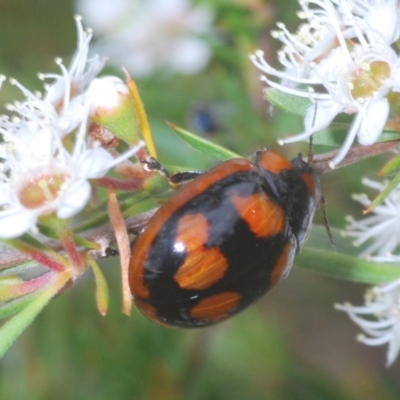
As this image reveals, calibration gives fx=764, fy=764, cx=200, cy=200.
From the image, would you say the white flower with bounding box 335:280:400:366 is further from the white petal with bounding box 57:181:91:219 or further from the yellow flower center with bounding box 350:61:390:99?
the white petal with bounding box 57:181:91:219

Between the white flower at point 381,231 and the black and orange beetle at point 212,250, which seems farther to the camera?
the white flower at point 381,231

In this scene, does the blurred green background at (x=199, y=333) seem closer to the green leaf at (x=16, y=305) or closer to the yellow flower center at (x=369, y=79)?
the yellow flower center at (x=369, y=79)

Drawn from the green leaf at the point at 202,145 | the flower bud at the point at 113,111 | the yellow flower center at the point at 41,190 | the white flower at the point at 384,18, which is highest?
the white flower at the point at 384,18

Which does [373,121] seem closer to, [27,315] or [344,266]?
[344,266]

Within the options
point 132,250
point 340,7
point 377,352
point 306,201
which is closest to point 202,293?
point 132,250

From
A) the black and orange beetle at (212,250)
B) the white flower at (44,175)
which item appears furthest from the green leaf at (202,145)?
the white flower at (44,175)

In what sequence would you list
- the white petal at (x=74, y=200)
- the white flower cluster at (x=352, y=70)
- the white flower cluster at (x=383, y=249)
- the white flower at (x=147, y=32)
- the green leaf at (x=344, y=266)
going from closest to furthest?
the white petal at (x=74, y=200) → the white flower cluster at (x=352, y=70) → the green leaf at (x=344, y=266) → the white flower cluster at (x=383, y=249) → the white flower at (x=147, y=32)

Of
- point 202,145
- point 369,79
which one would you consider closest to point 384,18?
point 369,79

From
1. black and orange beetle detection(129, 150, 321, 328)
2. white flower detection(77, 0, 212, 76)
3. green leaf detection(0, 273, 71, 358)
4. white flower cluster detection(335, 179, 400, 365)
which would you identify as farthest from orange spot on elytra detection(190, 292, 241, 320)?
white flower detection(77, 0, 212, 76)
